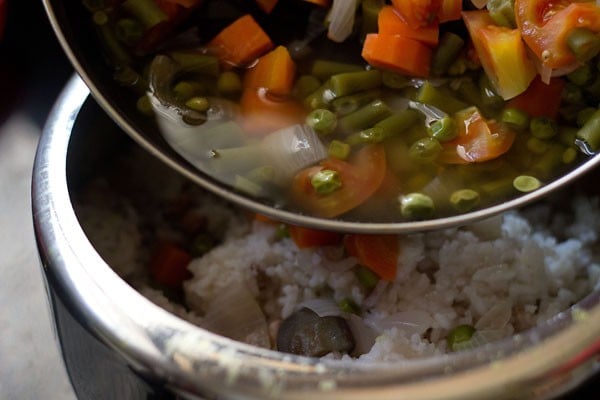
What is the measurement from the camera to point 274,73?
0.92 meters

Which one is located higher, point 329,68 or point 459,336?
point 329,68

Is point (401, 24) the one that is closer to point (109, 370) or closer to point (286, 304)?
point (286, 304)

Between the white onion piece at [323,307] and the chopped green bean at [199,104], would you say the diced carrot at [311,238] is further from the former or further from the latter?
the chopped green bean at [199,104]

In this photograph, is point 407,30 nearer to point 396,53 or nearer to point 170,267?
point 396,53

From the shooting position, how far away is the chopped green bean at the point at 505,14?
2.79ft

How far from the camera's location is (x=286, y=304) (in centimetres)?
98

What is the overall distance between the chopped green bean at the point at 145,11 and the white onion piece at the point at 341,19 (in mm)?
198

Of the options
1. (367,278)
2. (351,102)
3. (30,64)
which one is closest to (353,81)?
(351,102)

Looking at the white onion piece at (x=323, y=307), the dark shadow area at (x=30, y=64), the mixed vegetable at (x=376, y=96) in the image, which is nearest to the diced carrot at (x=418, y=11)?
the mixed vegetable at (x=376, y=96)

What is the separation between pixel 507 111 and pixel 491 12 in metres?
0.11

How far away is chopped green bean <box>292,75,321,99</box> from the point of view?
36.4 inches

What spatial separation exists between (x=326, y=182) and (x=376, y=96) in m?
0.14

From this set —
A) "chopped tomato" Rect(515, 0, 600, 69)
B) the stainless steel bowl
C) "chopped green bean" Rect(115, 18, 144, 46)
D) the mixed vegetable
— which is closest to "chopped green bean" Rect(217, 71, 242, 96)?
the mixed vegetable

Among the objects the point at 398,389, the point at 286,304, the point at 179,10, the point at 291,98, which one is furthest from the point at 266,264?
the point at 398,389
